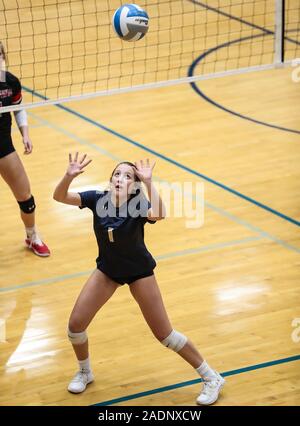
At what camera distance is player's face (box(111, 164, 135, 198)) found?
6516 mm

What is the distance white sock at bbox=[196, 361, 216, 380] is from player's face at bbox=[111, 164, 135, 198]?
1412mm

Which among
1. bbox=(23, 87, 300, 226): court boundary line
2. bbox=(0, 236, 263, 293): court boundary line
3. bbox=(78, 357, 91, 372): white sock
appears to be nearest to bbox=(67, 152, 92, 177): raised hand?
bbox=(78, 357, 91, 372): white sock

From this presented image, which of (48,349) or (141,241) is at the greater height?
(141,241)

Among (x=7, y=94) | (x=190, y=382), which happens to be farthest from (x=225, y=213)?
(x=190, y=382)

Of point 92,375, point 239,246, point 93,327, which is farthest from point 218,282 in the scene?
point 92,375

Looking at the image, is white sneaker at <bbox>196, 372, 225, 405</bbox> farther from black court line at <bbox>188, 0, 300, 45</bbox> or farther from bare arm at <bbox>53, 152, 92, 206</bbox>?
black court line at <bbox>188, 0, 300, 45</bbox>

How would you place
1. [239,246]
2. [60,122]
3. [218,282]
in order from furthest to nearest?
[60,122] → [239,246] → [218,282]

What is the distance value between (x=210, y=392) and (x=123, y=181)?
1.70 metres

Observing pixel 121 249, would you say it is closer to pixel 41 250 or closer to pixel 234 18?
pixel 41 250

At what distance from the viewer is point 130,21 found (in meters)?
8.58

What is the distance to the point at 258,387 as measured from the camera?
6.94 meters

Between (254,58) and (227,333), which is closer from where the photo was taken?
(227,333)

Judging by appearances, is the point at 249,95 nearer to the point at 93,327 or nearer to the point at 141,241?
the point at 93,327

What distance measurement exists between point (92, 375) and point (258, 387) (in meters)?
1.29
